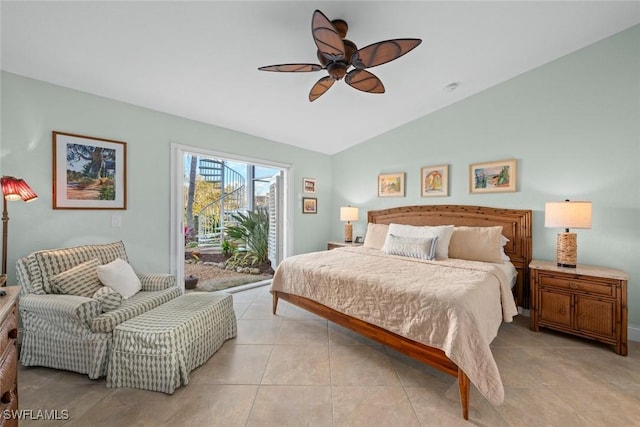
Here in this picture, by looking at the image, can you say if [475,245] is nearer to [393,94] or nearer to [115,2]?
[393,94]

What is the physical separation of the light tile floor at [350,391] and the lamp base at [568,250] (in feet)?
2.41

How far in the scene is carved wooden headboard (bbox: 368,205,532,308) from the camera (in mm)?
3000

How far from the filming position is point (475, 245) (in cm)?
298

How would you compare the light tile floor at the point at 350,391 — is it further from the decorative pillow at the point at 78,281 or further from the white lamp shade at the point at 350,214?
the white lamp shade at the point at 350,214

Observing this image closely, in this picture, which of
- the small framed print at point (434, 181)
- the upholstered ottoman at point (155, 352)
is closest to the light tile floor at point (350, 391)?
the upholstered ottoman at point (155, 352)

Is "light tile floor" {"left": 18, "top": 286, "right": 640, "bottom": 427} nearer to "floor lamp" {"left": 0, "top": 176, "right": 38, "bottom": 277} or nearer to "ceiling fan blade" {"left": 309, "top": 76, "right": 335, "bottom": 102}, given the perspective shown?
"floor lamp" {"left": 0, "top": 176, "right": 38, "bottom": 277}

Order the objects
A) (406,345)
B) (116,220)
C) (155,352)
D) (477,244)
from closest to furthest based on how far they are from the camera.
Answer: (155,352), (406,345), (116,220), (477,244)

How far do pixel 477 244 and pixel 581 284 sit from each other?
0.90m

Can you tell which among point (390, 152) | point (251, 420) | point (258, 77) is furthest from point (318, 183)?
point (251, 420)

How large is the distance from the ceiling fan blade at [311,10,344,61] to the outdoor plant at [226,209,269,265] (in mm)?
4038

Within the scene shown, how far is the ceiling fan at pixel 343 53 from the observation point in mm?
1548

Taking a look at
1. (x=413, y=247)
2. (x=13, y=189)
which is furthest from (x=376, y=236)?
(x=13, y=189)

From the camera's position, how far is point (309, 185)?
4.79m

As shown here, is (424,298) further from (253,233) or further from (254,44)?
(253,233)
